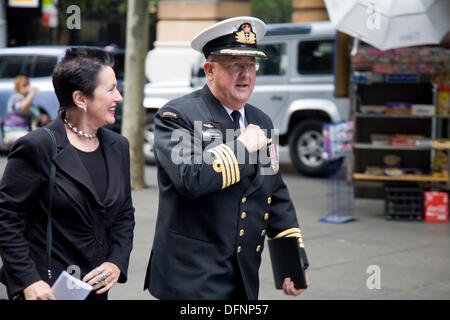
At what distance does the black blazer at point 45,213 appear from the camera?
3141 mm

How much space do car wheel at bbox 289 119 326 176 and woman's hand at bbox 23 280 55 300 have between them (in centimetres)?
1076

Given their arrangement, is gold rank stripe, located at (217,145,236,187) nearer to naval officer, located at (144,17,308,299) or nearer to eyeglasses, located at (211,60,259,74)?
naval officer, located at (144,17,308,299)

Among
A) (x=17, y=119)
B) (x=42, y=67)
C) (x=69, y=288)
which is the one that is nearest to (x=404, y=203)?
(x=17, y=119)

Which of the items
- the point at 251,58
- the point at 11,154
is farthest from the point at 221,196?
the point at 11,154

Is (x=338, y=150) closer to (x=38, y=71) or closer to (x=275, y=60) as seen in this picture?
(x=275, y=60)

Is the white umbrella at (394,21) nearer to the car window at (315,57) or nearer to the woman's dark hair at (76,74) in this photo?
the car window at (315,57)

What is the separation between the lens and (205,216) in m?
3.24

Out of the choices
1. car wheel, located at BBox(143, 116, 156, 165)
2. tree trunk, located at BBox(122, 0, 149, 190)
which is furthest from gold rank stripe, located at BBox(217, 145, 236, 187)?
car wheel, located at BBox(143, 116, 156, 165)

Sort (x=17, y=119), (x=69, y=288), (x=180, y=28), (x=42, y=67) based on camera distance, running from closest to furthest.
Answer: (x=69, y=288)
(x=17, y=119)
(x=42, y=67)
(x=180, y=28)

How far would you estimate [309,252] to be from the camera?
26.3 ft

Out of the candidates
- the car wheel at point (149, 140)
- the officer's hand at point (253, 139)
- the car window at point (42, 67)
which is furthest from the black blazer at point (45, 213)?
the car window at point (42, 67)

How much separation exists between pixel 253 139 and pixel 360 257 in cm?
490

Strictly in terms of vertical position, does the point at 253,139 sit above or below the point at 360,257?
above

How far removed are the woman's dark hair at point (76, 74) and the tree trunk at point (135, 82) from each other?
8.55 m
